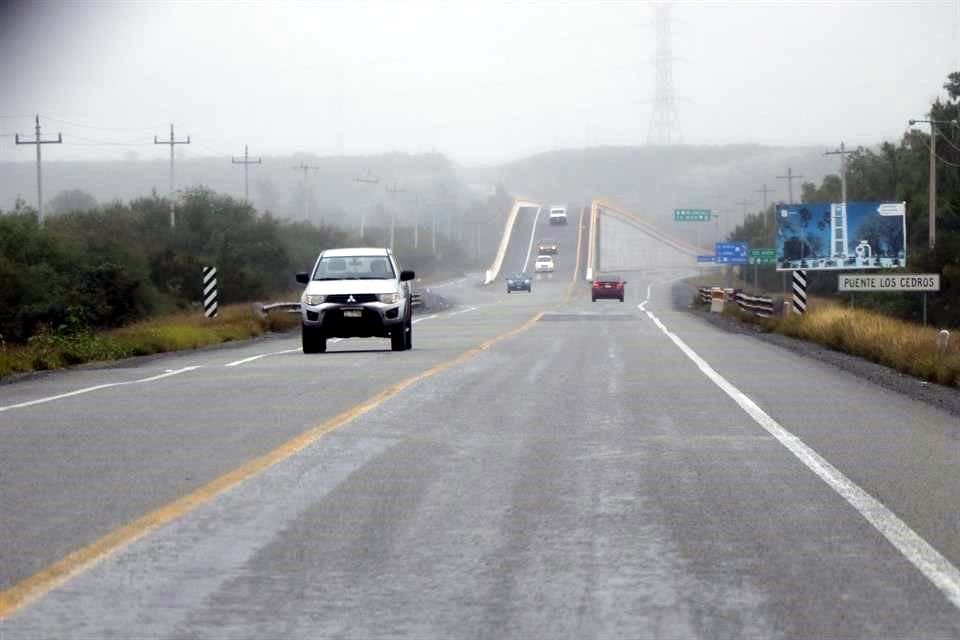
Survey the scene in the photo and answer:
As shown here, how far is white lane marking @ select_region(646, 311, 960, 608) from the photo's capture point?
7889mm

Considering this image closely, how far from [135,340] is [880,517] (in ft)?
86.6

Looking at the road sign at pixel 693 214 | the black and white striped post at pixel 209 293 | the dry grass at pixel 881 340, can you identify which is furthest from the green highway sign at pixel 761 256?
the road sign at pixel 693 214

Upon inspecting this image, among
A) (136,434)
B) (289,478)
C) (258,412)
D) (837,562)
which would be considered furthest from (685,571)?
(258,412)

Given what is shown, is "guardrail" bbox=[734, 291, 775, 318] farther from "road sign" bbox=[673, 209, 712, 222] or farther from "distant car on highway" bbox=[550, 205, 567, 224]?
"distant car on highway" bbox=[550, 205, 567, 224]

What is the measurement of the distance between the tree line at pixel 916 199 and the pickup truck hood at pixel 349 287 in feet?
123

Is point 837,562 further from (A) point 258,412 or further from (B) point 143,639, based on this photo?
(A) point 258,412

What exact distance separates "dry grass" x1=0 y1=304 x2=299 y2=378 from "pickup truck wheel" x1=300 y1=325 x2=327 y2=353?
410 cm

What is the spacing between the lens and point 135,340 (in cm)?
3422

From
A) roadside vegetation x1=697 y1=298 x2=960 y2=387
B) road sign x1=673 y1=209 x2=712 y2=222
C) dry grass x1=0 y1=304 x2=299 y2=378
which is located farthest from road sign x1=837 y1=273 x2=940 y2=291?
road sign x1=673 y1=209 x2=712 y2=222

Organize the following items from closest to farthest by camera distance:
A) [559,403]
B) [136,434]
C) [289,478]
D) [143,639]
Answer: [143,639], [289,478], [136,434], [559,403]

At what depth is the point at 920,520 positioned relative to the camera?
380 inches

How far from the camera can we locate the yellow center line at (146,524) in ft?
24.7

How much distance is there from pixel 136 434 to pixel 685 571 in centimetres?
795

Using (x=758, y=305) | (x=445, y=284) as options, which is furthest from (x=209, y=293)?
(x=445, y=284)
